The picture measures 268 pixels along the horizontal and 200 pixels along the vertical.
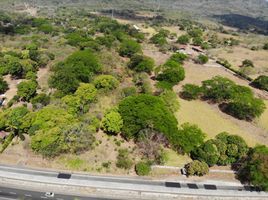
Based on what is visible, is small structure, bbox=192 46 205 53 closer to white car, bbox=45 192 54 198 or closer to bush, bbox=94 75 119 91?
bush, bbox=94 75 119 91

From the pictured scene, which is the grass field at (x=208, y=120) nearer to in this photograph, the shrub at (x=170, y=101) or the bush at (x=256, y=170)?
the shrub at (x=170, y=101)

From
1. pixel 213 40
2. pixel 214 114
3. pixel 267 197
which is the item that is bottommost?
pixel 213 40

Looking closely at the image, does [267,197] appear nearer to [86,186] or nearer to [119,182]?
[119,182]

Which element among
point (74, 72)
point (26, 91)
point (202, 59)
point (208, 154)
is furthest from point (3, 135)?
point (202, 59)

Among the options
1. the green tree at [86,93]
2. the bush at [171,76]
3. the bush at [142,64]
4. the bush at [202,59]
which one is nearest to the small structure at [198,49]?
the bush at [202,59]

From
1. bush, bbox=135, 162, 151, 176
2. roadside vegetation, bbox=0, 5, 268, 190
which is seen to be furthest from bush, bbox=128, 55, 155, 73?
bush, bbox=135, 162, 151, 176

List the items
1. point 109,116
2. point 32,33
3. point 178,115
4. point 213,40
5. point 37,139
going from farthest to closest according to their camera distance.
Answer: point 213,40, point 32,33, point 178,115, point 109,116, point 37,139

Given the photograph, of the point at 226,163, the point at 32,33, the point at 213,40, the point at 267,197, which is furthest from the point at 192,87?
the point at 32,33
